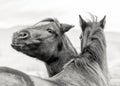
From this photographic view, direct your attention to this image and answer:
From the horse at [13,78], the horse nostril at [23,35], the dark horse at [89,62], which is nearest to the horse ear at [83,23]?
the dark horse at [89,62]

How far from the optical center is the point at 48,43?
20.7ft

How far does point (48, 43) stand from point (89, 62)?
0.61m

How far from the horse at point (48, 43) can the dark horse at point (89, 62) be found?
10.9 inches

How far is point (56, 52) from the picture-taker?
6.39m

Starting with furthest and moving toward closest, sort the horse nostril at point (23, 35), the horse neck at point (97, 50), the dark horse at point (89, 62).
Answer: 1. the horse neck at point (97, 50)
2. the horse nostril at point (23, 35)
3. the dark horse at point (89, 62)

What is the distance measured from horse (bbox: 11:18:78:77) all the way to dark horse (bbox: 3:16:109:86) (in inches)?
10.9

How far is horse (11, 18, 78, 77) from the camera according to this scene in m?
6.01

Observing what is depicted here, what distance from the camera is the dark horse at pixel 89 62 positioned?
575 centimetres

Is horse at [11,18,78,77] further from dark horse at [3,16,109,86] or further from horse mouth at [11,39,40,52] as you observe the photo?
dark horse at [3,16,109,86]

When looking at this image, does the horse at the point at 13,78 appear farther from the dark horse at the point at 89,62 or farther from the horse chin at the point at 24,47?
the horse chin at the point at 24,47

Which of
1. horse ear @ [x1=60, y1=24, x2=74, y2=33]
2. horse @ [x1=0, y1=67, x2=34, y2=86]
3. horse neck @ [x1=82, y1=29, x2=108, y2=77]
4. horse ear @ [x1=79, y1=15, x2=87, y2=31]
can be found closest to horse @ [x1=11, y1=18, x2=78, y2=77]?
horse ear @ [x1=60, y1=24, x2=74, y2=33]

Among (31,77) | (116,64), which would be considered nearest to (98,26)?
(31,77)

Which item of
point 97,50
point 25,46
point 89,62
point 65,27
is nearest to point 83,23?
point 65,27

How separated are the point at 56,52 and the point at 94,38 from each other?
0.56 meters
